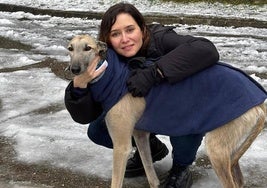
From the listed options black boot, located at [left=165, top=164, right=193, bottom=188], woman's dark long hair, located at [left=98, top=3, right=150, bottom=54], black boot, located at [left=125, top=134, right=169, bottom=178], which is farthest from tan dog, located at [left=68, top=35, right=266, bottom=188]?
black boot, located at [left=125, top=134, right=169, bottom=178]

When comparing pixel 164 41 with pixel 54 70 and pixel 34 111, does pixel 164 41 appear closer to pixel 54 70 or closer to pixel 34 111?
pixel 34 111

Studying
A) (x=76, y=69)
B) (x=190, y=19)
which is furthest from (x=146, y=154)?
(x=190, y=19)

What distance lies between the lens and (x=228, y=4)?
1393cm

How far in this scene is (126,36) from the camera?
11.5 ft

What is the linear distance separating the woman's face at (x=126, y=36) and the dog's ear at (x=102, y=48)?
197mm

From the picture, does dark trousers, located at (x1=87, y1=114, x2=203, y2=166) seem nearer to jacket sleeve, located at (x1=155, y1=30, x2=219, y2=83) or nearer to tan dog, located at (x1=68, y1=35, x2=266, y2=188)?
tan dog, located at (x1=68, y1=35, x2=266, y2=188)

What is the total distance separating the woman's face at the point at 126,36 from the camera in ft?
11.5

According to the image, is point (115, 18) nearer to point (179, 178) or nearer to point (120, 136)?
point (120, 136)

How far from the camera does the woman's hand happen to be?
3.28 meters

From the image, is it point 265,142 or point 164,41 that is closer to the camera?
point 164,41

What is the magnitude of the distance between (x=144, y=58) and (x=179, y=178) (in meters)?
1.13

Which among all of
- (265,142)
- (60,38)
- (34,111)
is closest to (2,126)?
(34,111)

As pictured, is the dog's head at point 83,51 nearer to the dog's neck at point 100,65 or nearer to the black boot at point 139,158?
the dog's neck at point 100,65

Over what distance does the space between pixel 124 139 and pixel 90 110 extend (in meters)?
0.34
